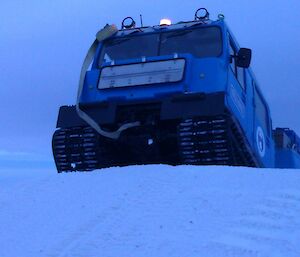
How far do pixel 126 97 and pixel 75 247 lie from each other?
423 centimetres

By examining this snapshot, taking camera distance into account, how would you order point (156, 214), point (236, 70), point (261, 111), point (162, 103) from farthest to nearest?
1. point (261, 111)
2. point (236, 70)
3. point (162, 103)
4. point (156, 214)

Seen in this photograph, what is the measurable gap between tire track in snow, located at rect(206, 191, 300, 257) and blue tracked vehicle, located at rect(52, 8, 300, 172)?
2.75 metres

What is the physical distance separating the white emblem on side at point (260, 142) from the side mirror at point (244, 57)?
1.57 meters

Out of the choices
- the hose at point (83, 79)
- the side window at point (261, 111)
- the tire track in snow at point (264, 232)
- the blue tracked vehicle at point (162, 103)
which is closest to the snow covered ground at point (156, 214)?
the tire track in snow at point (264, 232)

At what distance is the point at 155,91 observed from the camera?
8.01 meters

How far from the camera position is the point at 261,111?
1049cm

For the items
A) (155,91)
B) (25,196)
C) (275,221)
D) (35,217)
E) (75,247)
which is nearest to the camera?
(75,247)

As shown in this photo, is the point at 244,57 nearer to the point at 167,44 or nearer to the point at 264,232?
the point at 167,44

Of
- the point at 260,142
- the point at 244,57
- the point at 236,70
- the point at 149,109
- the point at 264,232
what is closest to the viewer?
the point at 264,232

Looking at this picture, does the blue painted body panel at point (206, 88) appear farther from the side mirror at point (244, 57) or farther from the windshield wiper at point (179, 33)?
the windshield wiper at point (179, 33)

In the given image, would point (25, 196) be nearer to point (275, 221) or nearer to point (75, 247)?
point (75, 247)

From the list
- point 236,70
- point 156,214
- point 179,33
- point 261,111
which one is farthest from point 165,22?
point 156,214

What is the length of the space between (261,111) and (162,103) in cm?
332

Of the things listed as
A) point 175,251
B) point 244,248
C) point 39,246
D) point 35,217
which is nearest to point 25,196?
point 35,217
